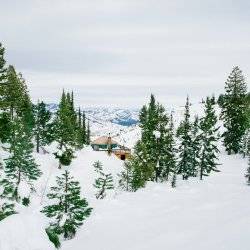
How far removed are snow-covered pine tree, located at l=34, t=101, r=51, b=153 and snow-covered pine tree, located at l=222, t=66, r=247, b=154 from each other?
3095 cm

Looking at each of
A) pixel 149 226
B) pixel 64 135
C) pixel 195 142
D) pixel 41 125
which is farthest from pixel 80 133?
pixel 149 226

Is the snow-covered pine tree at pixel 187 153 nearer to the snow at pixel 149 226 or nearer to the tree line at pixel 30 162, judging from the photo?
the snow at pixel 149 226

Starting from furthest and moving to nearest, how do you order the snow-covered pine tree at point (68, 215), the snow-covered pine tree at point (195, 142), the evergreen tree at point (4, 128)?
1. the snow-covered pine tree at point (195, 142)
2. the evergreen tree at point (4, 128)
3. the snow-covered pine tree at point (68, 215)

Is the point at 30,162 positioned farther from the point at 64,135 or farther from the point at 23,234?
the point at 23,234

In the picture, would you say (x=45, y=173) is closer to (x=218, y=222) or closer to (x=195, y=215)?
(x=195, y=215)

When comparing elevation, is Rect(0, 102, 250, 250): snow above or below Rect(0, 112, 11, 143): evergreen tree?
below

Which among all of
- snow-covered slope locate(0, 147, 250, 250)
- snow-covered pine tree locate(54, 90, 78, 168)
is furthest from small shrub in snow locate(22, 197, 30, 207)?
snow-covered pine tree locate(54, 90, 78, 168)

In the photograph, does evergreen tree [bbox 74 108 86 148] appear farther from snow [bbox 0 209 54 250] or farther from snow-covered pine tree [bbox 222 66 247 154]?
snow [bbox 0 209 54 250]

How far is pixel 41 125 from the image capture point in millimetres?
70500

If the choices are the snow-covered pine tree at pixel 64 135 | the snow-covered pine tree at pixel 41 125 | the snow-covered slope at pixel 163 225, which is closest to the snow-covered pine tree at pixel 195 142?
the snow-covered slope at pixel 163 225

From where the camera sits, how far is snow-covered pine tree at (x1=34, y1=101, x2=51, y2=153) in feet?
225

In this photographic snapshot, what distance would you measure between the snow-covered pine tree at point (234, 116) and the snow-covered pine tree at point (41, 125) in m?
30.9

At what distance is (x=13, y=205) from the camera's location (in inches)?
1145

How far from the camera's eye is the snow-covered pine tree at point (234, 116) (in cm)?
6469
